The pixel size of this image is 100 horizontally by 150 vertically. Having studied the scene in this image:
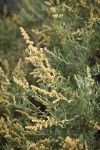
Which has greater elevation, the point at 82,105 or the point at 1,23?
the point at 1,23

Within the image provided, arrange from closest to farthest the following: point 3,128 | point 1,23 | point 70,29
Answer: point 3,128, point 70,29, point 1,23

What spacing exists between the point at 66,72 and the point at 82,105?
0.68 meters

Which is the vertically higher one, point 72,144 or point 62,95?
point 62,95

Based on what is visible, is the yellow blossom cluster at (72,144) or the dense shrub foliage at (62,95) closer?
the yellow blossom cluster at (72,144)

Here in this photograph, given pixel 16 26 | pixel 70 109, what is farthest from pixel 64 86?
pixel 16 26

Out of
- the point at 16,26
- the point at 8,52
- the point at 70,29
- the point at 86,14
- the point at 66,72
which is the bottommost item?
the point at 66,72

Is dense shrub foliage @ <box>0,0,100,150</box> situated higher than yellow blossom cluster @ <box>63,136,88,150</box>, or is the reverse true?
dense shrub foliage @ <box>0,0,100,150</box>

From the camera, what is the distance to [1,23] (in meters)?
4.03

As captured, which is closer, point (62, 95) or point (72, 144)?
point (72, 144)

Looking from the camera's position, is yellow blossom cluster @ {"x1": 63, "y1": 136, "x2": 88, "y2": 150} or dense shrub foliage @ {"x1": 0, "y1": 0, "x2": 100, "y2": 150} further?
dense shrub foliage @ {"x1": 0, "y1": 0, "x2": 100, "y2": 150}

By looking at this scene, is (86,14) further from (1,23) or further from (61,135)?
(1,23)

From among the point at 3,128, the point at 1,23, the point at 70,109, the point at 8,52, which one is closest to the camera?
the point at 70,109

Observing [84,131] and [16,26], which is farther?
[16,26]

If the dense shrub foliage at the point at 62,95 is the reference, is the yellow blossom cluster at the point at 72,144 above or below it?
below
